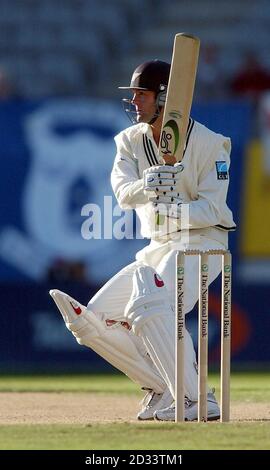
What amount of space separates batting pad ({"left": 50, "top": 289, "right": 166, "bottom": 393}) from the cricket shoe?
366mm

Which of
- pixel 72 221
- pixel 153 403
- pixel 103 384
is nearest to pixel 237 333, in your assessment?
pixel 72 221

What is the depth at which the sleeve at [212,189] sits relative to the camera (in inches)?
258

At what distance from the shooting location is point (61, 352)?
39.2ft

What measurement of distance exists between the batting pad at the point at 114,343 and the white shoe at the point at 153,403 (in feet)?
0.12

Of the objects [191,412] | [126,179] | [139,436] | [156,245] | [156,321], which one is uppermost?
[126,179]

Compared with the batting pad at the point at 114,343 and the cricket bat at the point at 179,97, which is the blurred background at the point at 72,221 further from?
the cricket bat at the point at 179,97

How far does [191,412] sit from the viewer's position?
21.2ft

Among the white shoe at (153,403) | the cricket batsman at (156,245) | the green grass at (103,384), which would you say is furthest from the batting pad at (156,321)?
the green grass at (103,384)

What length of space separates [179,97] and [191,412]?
1547 millimetres

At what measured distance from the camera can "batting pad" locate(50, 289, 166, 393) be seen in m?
6.75

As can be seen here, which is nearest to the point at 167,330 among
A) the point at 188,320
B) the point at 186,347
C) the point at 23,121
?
the point at 186,347

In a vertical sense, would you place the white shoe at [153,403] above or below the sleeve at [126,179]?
below

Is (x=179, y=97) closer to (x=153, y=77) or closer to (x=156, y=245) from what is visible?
(x=153, y=77)

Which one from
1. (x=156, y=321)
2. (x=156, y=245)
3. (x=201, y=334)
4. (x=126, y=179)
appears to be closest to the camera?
(x=201, y=334)
